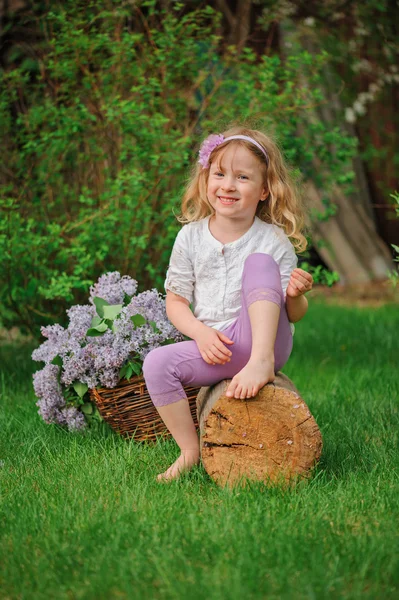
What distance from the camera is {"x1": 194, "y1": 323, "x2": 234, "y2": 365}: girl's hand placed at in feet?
9.24

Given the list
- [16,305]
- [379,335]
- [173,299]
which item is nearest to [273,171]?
[173,299]

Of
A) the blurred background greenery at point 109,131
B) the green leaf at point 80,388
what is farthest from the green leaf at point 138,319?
the blurred background greenery at point 109,131

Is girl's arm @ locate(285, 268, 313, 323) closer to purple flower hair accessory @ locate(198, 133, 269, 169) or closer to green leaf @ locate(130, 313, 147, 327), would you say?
purple flower hair accessory @ locate(198, 133, 269, 169)

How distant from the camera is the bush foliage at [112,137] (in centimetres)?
421

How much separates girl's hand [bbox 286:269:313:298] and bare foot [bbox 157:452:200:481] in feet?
2.22

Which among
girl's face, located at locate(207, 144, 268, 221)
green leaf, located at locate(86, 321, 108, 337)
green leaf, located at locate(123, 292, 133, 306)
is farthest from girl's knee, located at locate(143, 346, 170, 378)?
green leaf, located at locate(123, 292, 133, 306)

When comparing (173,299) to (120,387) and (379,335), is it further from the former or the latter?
(379,335)

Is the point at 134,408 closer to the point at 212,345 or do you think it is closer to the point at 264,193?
the point at 212,345

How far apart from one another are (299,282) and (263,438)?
541mm

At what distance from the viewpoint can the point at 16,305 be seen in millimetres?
4566

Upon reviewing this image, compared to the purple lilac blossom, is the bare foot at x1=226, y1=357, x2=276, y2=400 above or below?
above

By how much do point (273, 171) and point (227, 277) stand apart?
435mm

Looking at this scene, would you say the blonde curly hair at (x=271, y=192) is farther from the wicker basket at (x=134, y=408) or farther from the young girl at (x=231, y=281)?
the wicker basket at (x=134, y=408)

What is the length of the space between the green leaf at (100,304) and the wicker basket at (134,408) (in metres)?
0.34
